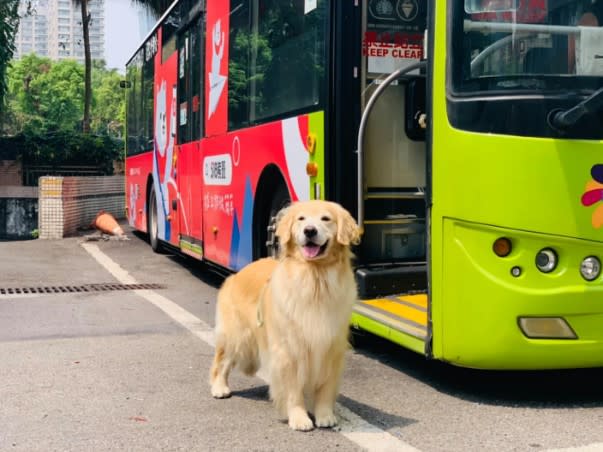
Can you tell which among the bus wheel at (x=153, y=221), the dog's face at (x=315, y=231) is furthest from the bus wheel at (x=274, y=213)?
the bus wheel at (x=153, y=221)

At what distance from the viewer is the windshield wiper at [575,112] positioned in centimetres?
470

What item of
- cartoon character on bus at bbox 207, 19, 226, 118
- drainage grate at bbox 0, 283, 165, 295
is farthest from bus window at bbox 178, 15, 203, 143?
drainage grate at bbox 0, 283, 165, 295

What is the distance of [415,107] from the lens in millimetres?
6535

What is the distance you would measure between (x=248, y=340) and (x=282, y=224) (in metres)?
0.89

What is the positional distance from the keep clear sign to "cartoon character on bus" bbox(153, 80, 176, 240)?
19.3 ft

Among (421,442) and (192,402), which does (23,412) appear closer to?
(192,402)

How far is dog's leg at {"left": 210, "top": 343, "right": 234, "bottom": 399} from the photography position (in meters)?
5.22

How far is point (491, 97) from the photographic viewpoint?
4910mm

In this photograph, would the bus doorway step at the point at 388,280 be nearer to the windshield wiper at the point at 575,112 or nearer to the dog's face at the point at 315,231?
the dog's face at the point at 315,231

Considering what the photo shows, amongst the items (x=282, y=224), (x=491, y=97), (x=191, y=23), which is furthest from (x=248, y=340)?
(x=191, y=23)

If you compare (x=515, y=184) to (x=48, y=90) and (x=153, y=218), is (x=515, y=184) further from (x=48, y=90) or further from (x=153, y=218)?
(x=48, y=90)

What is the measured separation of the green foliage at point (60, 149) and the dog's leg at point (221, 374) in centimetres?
2053

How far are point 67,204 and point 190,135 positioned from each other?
7.87 m

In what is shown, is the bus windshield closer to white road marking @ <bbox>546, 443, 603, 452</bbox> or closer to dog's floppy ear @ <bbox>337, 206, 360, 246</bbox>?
dog's floppy ear @ <bbox>337, 206, 360, 246</bbox>
